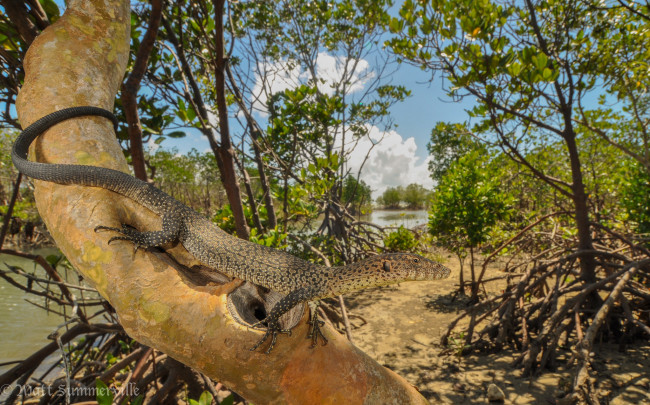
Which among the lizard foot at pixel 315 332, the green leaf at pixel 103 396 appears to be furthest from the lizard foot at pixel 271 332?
the green leaf at pixel 103 396

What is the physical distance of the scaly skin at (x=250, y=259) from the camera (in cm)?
181

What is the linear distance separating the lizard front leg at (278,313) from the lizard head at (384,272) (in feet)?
0.82

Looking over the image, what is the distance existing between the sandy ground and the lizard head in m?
3.39

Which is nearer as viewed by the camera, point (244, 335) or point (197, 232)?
point (244, 335)

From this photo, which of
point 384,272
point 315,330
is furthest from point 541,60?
point 315,330

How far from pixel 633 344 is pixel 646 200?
351 cm

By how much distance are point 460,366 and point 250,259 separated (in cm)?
490

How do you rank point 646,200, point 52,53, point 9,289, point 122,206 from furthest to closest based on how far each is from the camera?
1. point 9,289
2. point 646,200
3. point 52,53
4. point 122,206

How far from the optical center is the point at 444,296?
9383mm

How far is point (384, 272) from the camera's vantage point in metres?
2.18

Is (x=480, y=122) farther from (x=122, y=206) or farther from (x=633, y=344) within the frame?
(x=122, y=206)

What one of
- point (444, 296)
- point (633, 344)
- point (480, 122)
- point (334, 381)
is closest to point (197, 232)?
point (334, 381)

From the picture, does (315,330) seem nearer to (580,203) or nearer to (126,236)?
(126,236)

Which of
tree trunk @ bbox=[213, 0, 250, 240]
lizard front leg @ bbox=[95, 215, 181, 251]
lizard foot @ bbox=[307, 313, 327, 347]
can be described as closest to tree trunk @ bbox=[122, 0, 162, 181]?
tree trunk @ bbox=[213, 0, 250, 240]
